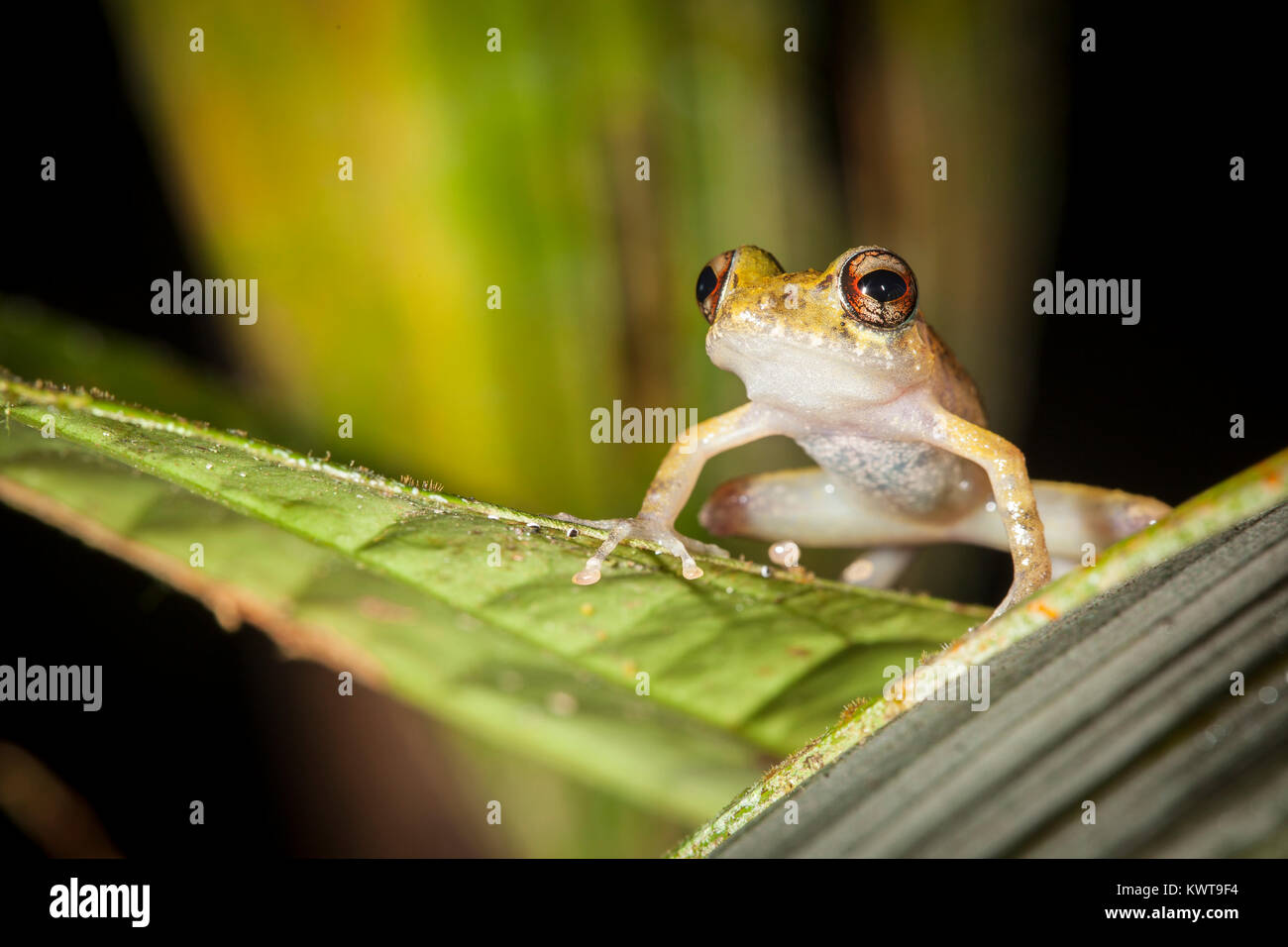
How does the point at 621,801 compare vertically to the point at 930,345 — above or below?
below

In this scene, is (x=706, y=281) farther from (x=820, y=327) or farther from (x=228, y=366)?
(x=228, y=366)

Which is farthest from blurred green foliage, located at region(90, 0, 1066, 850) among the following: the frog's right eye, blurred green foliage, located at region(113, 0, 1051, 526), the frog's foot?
the frog's foot

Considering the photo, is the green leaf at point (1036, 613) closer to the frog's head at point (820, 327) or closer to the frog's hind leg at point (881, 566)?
the frog's head at point (820, 327)

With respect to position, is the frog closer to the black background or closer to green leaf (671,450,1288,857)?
green leaf (671,450,1288,857)

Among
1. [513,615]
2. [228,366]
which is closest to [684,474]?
[513,615]

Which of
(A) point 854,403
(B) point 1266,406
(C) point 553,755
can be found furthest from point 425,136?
(B) point 1266,406

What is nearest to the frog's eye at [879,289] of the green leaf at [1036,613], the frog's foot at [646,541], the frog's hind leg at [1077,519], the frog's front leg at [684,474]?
the frog's front leg at [684,474]
